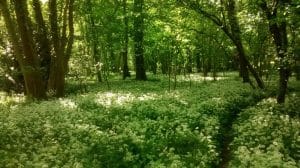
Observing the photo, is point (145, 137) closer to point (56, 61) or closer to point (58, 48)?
point (56, 61)

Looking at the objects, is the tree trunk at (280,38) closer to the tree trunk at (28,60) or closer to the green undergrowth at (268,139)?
the green undergrowth at (268,139)

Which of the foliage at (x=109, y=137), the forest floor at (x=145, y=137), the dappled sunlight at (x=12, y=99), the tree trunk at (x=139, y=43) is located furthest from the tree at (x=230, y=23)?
the tree trunk at (x=139, y=43)

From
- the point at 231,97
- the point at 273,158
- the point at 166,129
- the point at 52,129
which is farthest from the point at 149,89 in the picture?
the point at 273,158

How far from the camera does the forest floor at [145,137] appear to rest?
33.1 feet

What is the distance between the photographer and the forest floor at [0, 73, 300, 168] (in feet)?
33.1

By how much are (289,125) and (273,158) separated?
191 inches

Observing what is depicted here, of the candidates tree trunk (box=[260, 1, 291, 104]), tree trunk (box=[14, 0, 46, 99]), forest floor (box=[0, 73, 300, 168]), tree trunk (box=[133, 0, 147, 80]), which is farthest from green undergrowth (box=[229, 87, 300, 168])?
tree trunk (box=[133, 0, 147, 80])

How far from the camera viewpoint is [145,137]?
12742 mm

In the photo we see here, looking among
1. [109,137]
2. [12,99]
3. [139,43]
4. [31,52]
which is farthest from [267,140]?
[139,43]

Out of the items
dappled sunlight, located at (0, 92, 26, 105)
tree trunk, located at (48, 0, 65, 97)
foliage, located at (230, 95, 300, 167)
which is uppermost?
tree trunk, located at (48, 0, 65, 97)

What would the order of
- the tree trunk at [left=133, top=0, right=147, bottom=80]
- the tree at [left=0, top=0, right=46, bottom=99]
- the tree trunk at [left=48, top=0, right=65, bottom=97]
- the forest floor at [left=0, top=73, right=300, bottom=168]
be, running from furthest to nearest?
the tree trunk at [left=133, top=0, right=147, bottom=80] < the tree trunk at [left=48, top=0, right=65, bottom=97] < the tree at [left=0, top=0, right=46, bottom=99] < the forest floor at [left=0, top=73, right=300, bottom=168]

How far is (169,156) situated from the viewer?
10906 mm

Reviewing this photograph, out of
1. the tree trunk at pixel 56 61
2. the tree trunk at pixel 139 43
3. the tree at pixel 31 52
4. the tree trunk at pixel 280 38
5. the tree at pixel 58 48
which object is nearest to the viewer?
the tree trunk at pixel 280 38

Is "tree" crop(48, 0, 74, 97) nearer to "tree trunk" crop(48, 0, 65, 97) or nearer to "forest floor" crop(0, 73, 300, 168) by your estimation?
"tree trunk" crop(48, 0, 65, 97)
